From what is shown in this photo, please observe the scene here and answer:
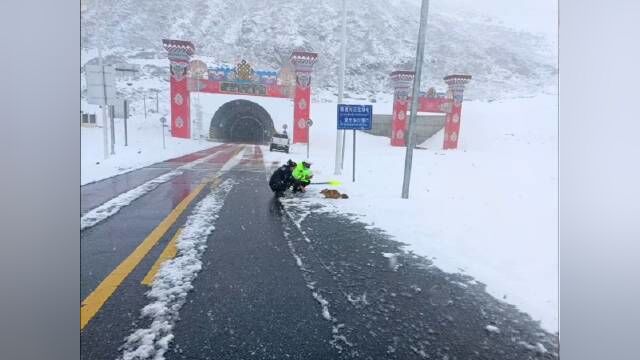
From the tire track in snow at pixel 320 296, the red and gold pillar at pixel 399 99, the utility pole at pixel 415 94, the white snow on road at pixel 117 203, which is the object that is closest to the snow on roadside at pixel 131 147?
the white snow on road at pixel 117 203

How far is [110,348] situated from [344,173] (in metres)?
1.70

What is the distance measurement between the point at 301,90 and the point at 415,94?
0.78 m

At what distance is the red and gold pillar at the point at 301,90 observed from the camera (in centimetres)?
244

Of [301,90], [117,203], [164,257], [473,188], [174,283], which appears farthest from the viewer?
[473,188]

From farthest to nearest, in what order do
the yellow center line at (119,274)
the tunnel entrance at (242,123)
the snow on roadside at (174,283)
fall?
the tunnel entrance at (242,123)
the yellow center line at (119,274)
the snow on roadside at (174,283)

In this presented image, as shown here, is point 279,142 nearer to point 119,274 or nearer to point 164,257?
point 164,257

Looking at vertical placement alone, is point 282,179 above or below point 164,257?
above

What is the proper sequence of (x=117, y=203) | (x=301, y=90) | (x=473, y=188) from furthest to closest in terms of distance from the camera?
(x=473, y=188)
(x=301, y=90)
(x=117, y=203)

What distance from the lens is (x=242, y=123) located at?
2.39 m

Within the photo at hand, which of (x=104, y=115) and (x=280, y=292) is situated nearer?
(x=280, y=292)

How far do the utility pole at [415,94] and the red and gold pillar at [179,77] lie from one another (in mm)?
1459

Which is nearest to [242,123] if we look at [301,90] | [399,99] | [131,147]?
[301,90]

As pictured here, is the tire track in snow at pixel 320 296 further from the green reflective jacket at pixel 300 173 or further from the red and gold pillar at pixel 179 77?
the red and gold pillar at pixel 179 77
